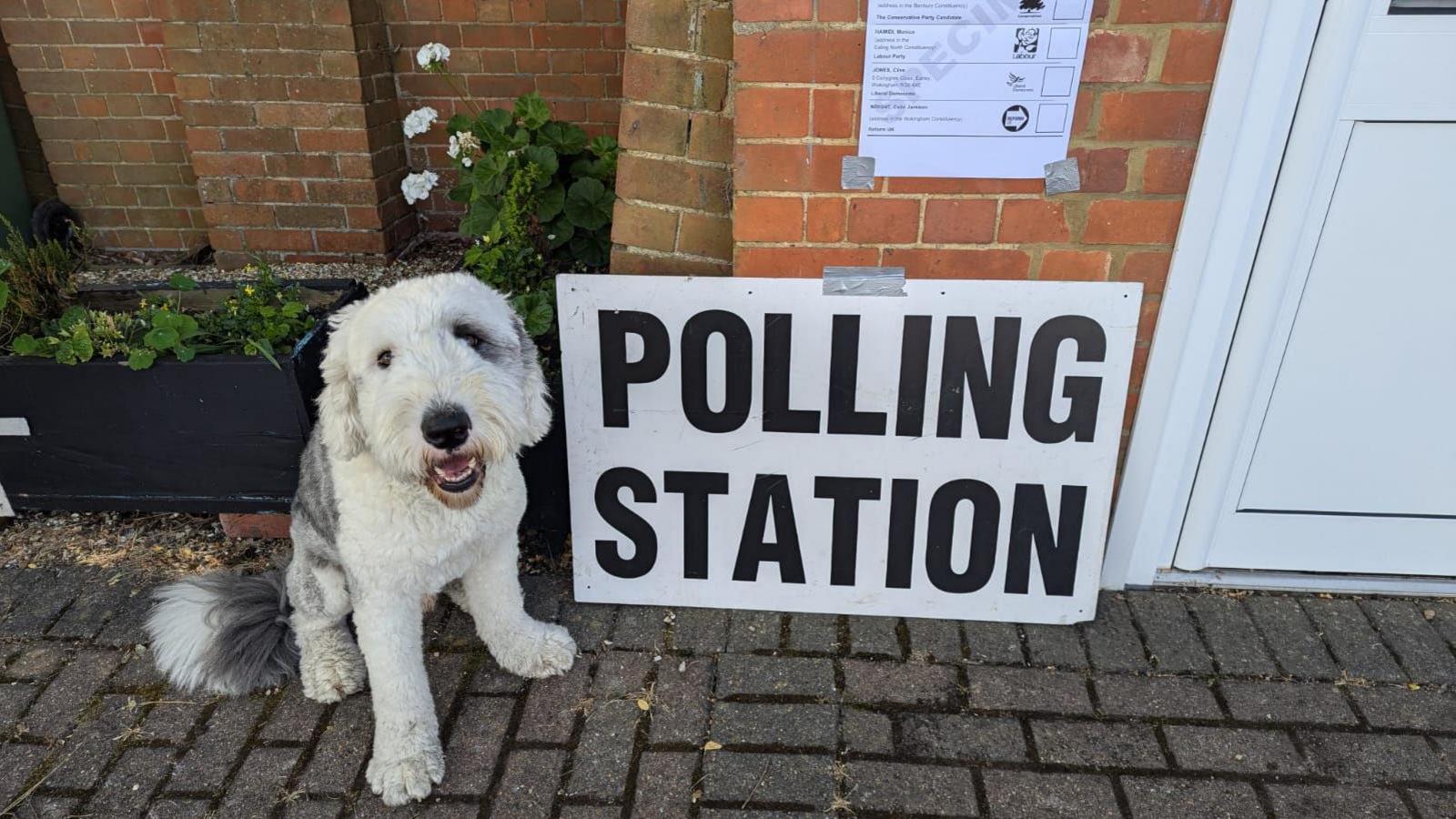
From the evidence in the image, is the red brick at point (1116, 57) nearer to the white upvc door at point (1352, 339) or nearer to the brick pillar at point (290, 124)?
the white upvc door at point (1352, 339)

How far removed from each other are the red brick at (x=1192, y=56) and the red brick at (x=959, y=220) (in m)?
0.59

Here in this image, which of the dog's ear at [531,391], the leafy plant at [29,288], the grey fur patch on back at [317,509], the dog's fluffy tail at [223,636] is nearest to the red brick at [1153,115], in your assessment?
the dog's ear at [531,391]

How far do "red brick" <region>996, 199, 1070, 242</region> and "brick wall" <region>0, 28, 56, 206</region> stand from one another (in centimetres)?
546

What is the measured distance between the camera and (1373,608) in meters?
3.04

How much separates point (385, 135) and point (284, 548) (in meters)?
Answer: 2.38

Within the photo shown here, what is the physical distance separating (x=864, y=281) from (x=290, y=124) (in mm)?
3348

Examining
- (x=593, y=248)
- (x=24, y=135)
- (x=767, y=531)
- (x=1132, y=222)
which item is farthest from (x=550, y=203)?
(x=24, y=135)

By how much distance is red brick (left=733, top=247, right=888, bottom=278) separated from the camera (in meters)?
2.67

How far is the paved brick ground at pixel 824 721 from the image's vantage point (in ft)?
7.76

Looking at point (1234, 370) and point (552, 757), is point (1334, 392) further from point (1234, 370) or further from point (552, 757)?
point (552, 757)

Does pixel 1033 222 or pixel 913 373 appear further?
pixel 913 373

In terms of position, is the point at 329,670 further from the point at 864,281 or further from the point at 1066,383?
the point at 1066,383

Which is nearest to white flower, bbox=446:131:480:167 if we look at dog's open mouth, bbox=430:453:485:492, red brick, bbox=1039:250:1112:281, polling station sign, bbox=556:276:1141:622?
polling station sign, bbox=556:276:1141:622

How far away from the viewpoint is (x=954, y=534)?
2.95 m
